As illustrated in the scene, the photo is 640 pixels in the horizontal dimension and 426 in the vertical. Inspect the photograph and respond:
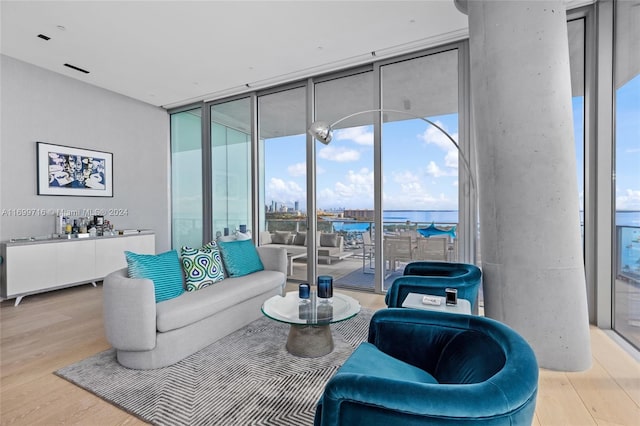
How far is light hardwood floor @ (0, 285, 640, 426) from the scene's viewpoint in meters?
1.78

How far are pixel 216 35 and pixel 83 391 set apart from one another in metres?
3.43

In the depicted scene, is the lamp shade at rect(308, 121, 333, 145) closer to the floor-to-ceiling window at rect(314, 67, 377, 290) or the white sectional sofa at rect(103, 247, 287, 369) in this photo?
the floor-to-ceiling window at rect(314, 67, 377, 290)

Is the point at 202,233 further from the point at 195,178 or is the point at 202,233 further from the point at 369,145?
the point at 369,145

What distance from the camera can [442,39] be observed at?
11.9ft

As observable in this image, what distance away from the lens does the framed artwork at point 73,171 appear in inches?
171

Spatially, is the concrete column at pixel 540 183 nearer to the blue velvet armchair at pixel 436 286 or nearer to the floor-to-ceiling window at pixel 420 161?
the blue velvet armchair at pixel 436 286

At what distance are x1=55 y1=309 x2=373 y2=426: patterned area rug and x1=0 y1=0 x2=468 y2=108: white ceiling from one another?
3.08 m

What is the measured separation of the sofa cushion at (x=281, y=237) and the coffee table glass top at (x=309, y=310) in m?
2.26

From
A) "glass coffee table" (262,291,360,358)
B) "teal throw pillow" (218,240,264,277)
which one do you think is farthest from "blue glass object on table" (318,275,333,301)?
"teal throw pillow" (218,240,264,277)

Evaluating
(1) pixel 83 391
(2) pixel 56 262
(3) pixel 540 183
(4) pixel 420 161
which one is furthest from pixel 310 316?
(2) pixel 56 262

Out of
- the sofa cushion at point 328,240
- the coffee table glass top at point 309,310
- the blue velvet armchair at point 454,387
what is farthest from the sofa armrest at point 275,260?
the blue velvet armchair at point 454,387

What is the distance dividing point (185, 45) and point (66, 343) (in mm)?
3263

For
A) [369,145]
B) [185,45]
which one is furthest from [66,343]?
[369,145]

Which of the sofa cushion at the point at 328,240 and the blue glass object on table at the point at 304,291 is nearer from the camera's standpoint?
the blue glass object on table at the point at 304,291
